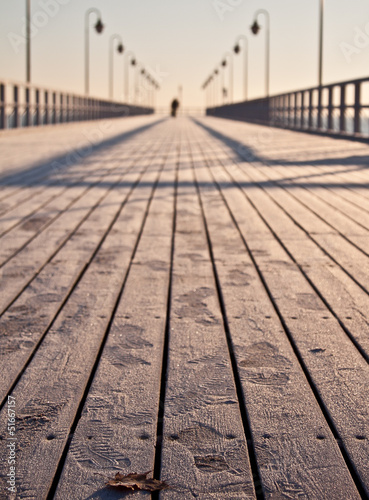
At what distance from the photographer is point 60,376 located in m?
2.21

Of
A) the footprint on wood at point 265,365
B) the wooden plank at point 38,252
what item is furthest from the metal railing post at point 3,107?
the footprint on wood at point 265,365

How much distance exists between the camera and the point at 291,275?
348 cm

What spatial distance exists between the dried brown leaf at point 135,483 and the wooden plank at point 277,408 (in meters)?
0.25

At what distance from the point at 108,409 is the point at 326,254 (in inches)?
89.6

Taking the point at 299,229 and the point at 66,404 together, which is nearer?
the point at 66,404

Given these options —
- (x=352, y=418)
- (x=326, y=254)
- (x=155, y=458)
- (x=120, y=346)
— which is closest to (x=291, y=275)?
(x=326, y=254)

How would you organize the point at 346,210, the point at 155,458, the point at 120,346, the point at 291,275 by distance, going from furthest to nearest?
the point at 346,210
the point at 291,275
the point at 120,346
the point at 155,458

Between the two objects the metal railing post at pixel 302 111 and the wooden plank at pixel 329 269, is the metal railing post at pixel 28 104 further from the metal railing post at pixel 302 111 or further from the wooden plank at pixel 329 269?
the wooden plank at pixel 329 269

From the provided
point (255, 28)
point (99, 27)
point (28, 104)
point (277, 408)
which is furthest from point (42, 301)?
point (99, 27)

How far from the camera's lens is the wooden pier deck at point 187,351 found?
1.67 meters

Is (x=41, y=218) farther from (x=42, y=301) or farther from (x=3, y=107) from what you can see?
(x=3, y=107)

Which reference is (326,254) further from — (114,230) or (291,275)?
(114,230)

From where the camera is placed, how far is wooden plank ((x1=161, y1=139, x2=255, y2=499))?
1.61 meters
